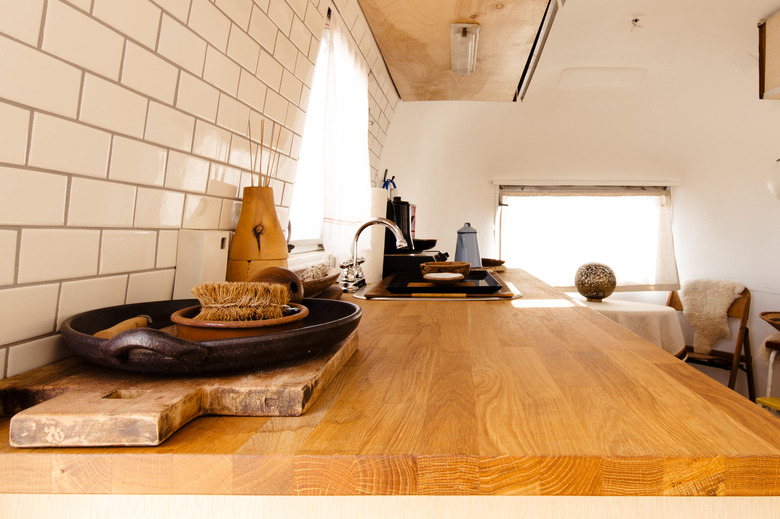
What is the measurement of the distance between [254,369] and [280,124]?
3.08 ft

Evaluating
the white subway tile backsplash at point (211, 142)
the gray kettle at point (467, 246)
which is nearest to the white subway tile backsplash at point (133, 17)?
the white subway tile backsplash at point (211, 142)

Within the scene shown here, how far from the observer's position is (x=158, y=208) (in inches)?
36.2

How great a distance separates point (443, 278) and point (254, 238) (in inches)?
35.6

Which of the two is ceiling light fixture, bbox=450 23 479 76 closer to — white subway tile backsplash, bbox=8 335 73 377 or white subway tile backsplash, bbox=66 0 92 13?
white subway tile backsplash, bbox=66 0 92 13

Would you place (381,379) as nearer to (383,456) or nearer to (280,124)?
(383,456)

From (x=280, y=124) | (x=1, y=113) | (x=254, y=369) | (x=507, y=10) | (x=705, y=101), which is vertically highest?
(x=705, y=101)

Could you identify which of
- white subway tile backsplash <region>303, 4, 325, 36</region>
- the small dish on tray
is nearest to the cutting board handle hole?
white subway tile backsplash <region>303, 4, 325, 36</region>

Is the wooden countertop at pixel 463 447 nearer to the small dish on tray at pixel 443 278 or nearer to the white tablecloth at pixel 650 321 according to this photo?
the small dish on tray at pixel 443 278

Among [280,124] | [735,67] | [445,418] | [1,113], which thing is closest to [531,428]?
[445,418]

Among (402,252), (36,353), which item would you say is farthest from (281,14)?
(402,252)

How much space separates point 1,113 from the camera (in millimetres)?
591

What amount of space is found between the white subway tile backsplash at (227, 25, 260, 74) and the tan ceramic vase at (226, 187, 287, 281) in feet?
0.96

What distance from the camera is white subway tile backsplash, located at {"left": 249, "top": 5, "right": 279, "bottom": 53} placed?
Result: 1170mm

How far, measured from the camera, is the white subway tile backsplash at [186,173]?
0.94m
